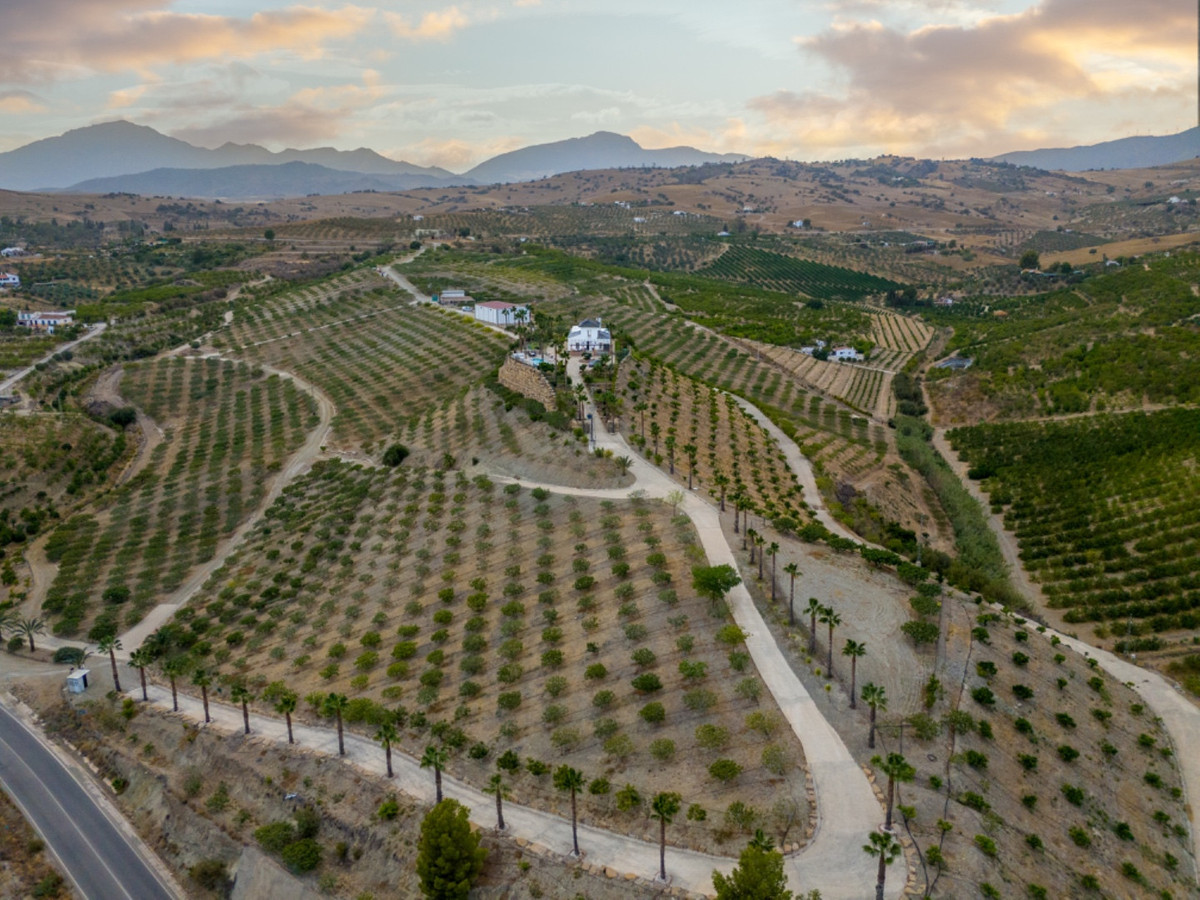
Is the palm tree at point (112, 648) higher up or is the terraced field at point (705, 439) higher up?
the terraced field at point (705, 439)

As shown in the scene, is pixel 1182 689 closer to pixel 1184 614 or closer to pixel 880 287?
pixel 1184 614

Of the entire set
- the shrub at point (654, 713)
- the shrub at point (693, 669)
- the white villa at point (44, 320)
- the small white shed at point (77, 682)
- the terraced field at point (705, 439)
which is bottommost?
the small white shed at point (77, 682)

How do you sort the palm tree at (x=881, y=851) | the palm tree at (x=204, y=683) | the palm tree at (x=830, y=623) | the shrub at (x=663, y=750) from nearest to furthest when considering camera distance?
1. the palm tree at (x=881, y=851)
2. the shrub at (x=663, y=750)
3. the palm tree at (x=830, y=623)
4. the palm tree at (x=204, y=683)

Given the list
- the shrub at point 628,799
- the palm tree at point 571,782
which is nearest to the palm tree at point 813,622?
the shrub at point 628,799

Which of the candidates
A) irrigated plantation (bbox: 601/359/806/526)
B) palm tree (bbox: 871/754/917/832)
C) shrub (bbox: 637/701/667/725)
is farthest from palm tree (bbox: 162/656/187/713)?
palm tree (bbox: 871/754/917/832)

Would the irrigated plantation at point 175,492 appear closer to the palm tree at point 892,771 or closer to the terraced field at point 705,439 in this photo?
the terraced field at point 705,439

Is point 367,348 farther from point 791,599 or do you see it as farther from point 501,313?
point 791,599

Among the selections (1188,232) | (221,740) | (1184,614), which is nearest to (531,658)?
(221,740)
